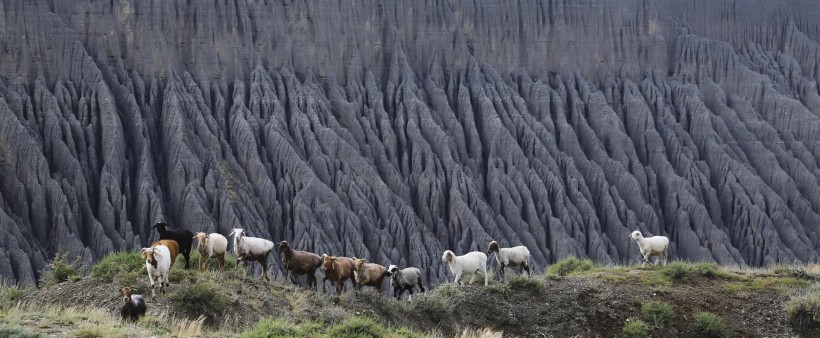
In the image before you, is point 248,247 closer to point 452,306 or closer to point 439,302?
point 439,302

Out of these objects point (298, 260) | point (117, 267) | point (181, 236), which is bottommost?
point (298, 260)

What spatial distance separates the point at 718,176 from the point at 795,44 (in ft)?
47.3

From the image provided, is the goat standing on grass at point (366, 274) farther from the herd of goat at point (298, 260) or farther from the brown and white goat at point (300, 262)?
the brown and white goat at point (300, 262)

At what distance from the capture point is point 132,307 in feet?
67.5

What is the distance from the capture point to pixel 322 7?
195 ft

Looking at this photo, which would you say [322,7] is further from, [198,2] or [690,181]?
[690,181]

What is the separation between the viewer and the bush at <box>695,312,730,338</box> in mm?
26047

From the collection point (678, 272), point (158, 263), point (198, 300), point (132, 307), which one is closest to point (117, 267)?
point (158, 263)

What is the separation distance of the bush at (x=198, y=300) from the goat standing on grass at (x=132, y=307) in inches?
62.9

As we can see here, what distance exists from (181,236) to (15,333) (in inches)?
298

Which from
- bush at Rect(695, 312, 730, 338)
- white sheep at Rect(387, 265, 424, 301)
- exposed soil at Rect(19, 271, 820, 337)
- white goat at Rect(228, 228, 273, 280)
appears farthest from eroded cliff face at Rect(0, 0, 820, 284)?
bush at Rect(695, 312, 730, 338)

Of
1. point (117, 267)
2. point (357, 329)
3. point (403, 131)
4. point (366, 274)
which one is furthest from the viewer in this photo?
point (403, 131)

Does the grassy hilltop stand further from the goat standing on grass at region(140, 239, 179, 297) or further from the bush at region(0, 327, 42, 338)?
the bush at region(0, 327, 42, 338)

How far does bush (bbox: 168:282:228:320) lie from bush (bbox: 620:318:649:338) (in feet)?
30.9
